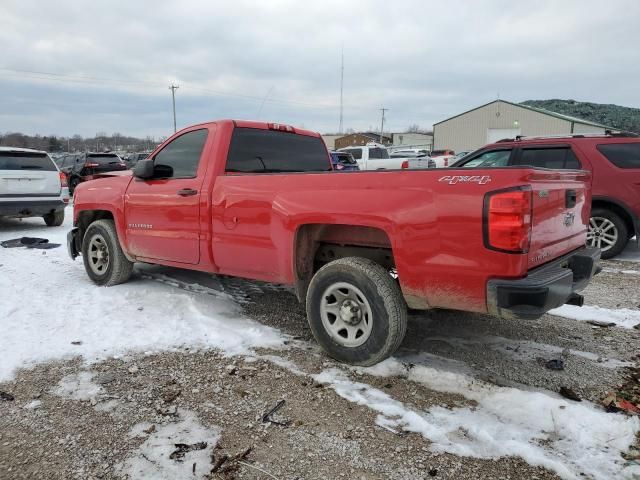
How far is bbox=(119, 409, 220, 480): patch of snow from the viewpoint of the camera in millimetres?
2398

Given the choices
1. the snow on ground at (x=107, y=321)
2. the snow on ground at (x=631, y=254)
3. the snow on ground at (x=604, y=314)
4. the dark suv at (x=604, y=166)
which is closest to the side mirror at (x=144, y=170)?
the snow on ground at (x=107, y=321)

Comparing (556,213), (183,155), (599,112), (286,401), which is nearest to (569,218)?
(556,213)

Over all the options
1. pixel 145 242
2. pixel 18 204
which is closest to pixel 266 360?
pixel 145 242

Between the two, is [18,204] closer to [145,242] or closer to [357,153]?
[145,242]

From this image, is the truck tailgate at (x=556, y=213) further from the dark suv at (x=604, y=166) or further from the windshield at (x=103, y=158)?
the windshield at (x=103, y=158)

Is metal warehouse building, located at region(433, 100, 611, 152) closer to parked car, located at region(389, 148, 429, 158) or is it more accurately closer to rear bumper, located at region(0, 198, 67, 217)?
parked car, located at region(389, 148, 429, 158)

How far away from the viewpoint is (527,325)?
14.8 ft

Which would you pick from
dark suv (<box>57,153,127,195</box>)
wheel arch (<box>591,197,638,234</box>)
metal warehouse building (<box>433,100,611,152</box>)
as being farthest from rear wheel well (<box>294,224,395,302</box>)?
metal warehouse building (<box>433,100,611,152</box>)

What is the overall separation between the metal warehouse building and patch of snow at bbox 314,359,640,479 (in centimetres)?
4401

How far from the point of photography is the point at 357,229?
12.0 feet

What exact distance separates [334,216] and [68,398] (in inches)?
85.7

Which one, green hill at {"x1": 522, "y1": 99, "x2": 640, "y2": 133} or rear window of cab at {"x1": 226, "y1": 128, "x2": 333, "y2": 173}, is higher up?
green hill at {"x1": 522, "y1": 99, "x2": 640, "y2": 133}

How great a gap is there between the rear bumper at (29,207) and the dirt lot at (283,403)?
7.38 m

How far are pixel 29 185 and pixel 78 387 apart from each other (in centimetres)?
820
